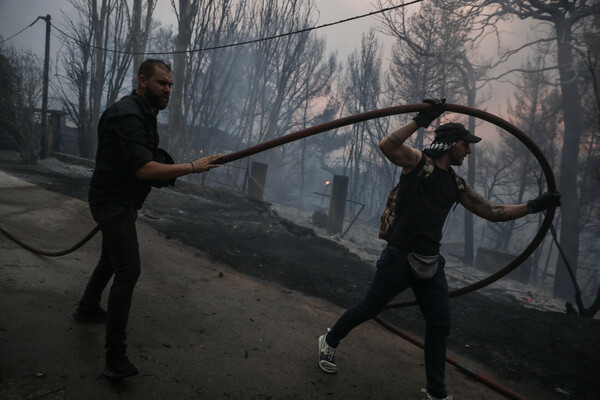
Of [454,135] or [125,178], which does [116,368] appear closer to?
[125,178]

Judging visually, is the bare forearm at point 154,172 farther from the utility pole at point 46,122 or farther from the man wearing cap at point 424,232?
the utility pole at point 46,122

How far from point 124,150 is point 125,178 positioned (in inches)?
9.3

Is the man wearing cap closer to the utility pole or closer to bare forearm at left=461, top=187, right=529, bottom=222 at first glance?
bare forearm at left=461, top=187, right=529, bottom=222

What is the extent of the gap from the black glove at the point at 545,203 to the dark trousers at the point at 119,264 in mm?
3016

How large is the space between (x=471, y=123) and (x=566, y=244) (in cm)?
805

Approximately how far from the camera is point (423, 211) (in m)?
2.61

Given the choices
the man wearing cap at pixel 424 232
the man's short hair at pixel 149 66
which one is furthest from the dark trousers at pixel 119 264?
the man wearing cap at pixel 424 232

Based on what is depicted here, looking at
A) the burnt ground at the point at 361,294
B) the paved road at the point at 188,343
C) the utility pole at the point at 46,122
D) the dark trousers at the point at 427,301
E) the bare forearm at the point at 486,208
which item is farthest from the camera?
the utility pole at the point at 46,122

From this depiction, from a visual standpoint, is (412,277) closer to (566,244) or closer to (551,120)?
(566,244)

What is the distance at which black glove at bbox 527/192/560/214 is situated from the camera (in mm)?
2859

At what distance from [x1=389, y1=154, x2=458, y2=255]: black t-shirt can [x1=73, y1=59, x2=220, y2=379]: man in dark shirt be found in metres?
1.49

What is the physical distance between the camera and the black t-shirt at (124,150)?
6.73 feet

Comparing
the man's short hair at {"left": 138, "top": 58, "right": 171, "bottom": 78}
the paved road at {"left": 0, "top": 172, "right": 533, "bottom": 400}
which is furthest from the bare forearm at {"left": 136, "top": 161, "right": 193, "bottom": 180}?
the paved road at {"left": 0, "top": 172, "right": 533, "bottom": 400}

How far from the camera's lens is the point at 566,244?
13.3 m
